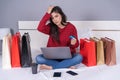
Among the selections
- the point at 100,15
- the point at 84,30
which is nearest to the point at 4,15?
the point at 84,30

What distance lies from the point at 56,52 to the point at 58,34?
0.20 m

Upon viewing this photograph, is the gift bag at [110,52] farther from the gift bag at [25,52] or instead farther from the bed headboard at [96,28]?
the gift bag at [25,52]

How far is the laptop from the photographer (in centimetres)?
159

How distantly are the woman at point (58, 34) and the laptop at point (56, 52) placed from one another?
0.13 ft

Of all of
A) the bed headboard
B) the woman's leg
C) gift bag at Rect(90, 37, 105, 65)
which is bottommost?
the woman's leg

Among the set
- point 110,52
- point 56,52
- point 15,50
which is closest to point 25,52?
point 15,50

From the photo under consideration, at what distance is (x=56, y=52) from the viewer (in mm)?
1621

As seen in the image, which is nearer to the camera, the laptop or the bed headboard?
the laptop

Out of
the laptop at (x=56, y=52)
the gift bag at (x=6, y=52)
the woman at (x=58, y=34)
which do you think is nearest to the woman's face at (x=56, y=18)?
the woman at (x=58, y=34)

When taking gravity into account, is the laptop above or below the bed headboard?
below

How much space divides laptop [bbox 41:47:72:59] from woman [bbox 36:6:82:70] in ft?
0.13

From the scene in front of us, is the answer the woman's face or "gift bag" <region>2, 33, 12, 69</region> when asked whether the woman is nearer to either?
the woman's face

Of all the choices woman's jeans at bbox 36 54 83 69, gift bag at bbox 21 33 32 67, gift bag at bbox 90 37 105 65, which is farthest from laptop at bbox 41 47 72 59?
gift bag at bbox 90 37 105 65

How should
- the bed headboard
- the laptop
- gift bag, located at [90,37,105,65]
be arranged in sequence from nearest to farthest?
the laptop → gift bag, located at [90,37,105,65] → the bed headboard
